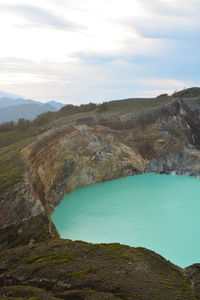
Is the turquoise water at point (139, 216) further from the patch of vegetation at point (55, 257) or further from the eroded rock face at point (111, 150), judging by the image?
the patch of vegetation at point (55, 257)

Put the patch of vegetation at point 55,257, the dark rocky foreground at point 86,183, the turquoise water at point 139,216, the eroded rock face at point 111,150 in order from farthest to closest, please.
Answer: the eroded rock face at point 111,150, the turquoise water at point 139,216, the patch of vegetation at point 55,257, the dark rocky foreground at point 86,183

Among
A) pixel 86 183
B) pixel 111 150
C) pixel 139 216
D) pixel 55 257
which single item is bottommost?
pixel 139 216

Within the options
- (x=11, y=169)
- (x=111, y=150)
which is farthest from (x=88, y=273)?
(x=111, y=150)

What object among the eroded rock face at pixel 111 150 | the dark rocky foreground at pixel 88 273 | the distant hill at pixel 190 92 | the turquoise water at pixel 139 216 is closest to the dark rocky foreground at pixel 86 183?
the dark rocky foreground at pixel 88 273

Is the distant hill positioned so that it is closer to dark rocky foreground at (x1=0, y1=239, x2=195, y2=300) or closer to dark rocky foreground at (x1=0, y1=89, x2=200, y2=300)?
dark rocky foreground at (x1=0, y1=89, x2=200, y2=300)

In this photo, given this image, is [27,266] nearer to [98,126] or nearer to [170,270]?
[170,270]

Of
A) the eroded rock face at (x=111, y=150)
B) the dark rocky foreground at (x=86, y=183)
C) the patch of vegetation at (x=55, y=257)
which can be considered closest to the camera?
the dark rocky foreground at (x=86, y=183)

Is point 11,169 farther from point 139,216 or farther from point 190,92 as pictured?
point 190,92

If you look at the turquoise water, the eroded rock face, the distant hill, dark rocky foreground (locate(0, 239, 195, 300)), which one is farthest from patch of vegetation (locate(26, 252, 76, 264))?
the distant hill
